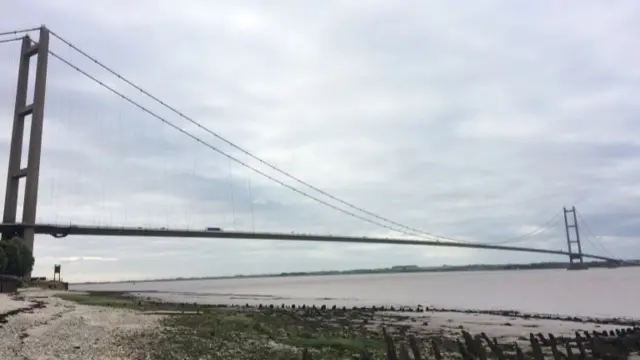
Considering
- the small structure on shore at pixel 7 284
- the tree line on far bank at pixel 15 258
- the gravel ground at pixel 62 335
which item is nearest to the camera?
the gravel ground at pixel 62 335

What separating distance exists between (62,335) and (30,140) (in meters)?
40.5

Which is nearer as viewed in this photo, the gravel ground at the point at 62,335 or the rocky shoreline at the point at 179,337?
the gravel ground at the point at 62,335

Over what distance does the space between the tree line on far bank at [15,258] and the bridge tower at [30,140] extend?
5.04 meters

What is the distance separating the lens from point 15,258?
128 feet

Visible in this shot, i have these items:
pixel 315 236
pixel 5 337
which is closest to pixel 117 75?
pixel 315 236

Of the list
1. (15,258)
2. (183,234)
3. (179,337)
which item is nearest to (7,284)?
(15,258)

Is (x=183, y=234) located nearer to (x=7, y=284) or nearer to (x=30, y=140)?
(x=30, y=140)

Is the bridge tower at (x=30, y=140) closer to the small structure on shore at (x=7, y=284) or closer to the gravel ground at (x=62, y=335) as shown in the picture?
the small structure on shore at (x=7, y=284)

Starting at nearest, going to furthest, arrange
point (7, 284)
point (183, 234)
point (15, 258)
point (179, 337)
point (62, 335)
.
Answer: point (62, 335)
point (179, 337)
point (7, 284)
point (15, 258)
point (183, 234)

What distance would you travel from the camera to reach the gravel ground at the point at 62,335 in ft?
36.6

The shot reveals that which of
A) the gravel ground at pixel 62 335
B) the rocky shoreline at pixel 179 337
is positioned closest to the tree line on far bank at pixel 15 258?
the rocky shoreline at pixel 179 337

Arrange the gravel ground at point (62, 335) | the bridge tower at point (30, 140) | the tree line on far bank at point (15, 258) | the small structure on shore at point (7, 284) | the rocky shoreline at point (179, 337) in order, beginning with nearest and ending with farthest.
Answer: the gravel ground at point (62, 335) < the rocky shoreline at point (179, 337) < the small structure on shore at point (7, 284) < the tree line on far bank at point (15, 258) < the bridge tower at point (30, 140)

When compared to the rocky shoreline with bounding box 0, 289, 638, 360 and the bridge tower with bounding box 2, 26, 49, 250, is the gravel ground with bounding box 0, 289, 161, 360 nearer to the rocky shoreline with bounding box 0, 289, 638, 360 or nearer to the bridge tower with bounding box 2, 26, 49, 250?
the rocky shoreline with bounding box 0, 289, 638, 360

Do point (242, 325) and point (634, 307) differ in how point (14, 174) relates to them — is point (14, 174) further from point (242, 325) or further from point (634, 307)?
point (634, 307)
